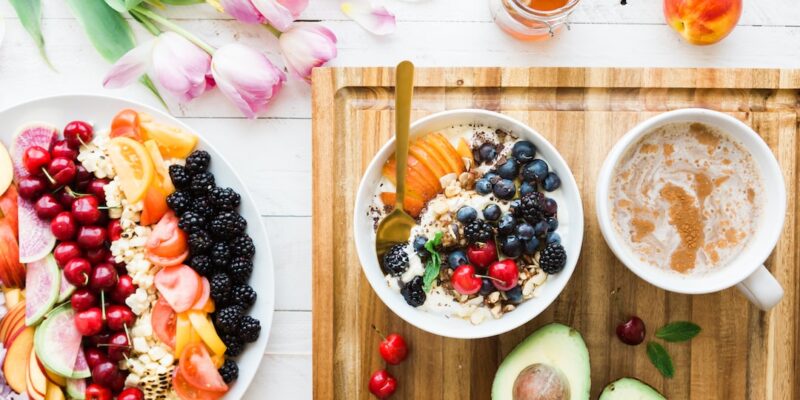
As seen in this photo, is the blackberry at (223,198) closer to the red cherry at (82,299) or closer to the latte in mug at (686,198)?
the red cherry at (82,299)

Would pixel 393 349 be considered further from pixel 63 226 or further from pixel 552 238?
pixel 63 226

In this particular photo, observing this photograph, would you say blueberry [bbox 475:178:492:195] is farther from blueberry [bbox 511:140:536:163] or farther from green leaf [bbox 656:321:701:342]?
green leaf [bbox 656:321:701:342]

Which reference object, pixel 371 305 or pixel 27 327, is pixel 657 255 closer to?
pixel 371 305

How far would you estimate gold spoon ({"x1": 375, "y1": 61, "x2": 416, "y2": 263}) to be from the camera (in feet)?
3.69

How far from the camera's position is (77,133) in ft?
4.58

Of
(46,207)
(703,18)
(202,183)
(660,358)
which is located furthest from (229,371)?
(703,18)

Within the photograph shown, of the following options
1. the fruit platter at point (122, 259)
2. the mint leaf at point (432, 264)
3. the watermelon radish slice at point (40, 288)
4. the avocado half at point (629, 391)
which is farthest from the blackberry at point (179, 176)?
the avocado half at point (629, 391)

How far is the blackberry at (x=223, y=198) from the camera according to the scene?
1387mm

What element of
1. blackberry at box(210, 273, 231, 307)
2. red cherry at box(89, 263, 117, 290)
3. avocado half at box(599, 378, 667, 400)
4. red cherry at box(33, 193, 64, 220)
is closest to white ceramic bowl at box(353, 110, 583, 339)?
avocado half at box(599, 378, 667, 400)

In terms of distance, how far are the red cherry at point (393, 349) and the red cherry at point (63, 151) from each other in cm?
74

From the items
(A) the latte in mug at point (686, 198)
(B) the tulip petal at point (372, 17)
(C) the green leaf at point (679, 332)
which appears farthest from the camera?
(B) the tulip petal at point (372, 17)

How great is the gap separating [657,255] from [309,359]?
0.75m

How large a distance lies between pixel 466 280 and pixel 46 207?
873 mm

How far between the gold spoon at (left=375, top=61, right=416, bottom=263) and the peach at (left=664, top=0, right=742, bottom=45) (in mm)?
613
